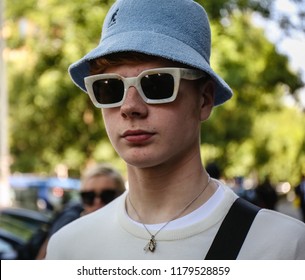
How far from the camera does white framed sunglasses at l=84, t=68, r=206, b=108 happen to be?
5.26ft

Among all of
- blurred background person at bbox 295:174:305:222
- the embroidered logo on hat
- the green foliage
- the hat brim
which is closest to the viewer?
the hat brim

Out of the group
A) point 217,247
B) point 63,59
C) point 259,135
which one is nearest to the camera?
point 217,247

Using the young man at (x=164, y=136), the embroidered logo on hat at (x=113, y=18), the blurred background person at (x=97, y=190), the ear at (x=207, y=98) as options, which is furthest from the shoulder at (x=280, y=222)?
the blurred background person at (x=97, y=190)

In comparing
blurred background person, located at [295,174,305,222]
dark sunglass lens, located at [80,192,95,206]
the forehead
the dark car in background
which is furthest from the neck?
blurred background person, located at [295,174,305,222]

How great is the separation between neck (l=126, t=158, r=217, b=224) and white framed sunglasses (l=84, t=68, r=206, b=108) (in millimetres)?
167

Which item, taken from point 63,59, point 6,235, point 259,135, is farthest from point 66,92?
point 259,135

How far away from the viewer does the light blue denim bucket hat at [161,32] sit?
63.0 inches

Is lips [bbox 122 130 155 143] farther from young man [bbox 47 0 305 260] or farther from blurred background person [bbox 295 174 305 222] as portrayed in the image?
blurred background person [bbox 295 174 305 222]

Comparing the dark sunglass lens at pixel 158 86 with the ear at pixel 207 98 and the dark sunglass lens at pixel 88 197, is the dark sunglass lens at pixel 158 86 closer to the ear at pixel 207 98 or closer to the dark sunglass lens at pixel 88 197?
the ear at pixel 207 98

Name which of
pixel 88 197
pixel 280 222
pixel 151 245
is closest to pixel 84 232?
pixel 151 245

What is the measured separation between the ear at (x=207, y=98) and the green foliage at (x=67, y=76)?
7.06 meters
